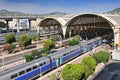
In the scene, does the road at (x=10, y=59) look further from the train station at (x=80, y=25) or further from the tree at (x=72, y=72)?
the train station at (x=80, y=25)

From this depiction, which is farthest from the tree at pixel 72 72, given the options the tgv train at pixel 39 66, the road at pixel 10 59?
the road at pixel 10 59

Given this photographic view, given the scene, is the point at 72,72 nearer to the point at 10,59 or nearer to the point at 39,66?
the point at 39,66

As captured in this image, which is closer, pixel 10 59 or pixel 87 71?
pixel 87 71

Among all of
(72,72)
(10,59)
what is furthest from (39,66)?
(10,59)

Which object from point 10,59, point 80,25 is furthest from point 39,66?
point 80,25

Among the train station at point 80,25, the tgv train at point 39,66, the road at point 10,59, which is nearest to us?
the tgv train at point 39,66

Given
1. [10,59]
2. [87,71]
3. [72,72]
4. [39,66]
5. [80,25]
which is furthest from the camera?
[80,25]

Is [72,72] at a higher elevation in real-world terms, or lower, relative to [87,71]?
higher

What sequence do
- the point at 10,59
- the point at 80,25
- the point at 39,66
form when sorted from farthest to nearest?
the point at 80,25 < the point at 10,59 < the point at 39,66

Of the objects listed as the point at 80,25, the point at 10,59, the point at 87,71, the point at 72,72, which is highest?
the point at 80,25

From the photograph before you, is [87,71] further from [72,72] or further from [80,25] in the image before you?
[80,25]

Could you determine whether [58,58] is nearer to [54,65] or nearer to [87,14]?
[54,65]

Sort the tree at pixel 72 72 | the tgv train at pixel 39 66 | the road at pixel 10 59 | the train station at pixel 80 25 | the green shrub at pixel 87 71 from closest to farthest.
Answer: the tree at pixel 72 72
the tgv train at pixel 39 66
the green shrub at pixel 87 71
the road at pixel 10 59
the train station at pixel 80 25

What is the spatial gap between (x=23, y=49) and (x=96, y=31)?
147ft
